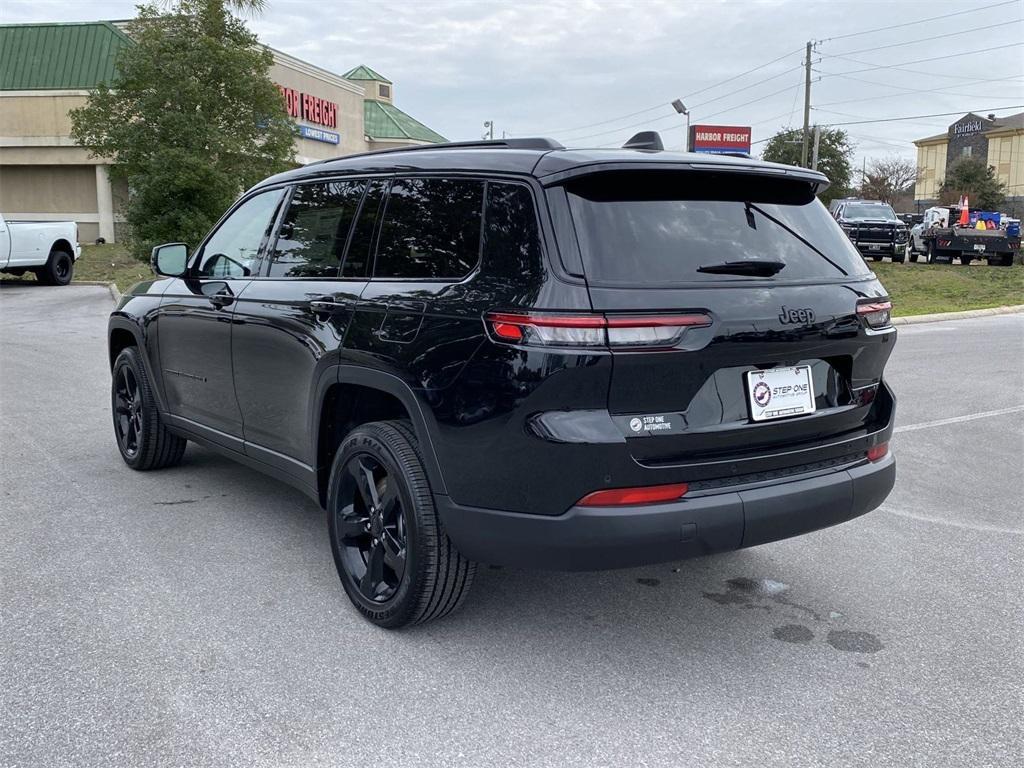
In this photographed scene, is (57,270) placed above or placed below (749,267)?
below

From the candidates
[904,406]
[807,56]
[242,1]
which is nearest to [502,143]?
[904,406]

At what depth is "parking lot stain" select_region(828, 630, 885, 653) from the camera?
3580mm

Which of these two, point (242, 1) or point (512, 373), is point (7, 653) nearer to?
point (512, 373)

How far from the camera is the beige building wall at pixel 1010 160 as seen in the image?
78.9 meters

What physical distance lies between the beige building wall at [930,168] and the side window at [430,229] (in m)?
95.2

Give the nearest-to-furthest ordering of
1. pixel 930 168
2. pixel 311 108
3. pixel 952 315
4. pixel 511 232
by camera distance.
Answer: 1. pixel 511 232
2. pixel 952 315
3. pixel 311 108
4. pixel 930 168

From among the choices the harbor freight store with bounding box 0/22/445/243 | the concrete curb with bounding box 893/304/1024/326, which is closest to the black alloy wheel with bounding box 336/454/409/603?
the concrete curb with bounding box 893/304/1024/326

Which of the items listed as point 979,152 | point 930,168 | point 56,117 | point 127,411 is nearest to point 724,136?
point 56,117

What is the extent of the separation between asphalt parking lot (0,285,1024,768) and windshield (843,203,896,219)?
81.5ft

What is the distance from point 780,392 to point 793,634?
1.04 m

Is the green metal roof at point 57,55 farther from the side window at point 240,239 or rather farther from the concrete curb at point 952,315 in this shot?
the side window at point 240,239

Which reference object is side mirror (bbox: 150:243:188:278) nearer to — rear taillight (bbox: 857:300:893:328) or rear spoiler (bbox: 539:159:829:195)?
rear spoiler (bbox: 539:159:829:195)

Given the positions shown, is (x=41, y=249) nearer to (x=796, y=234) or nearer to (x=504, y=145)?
(x=504, y=145)

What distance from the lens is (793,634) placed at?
12.2ft
